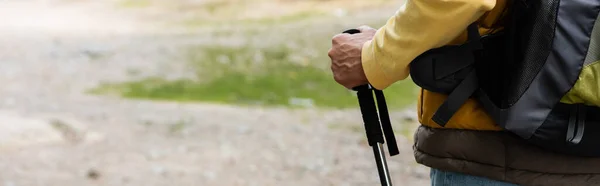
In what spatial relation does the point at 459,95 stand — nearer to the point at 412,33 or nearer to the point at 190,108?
the point at 412,33

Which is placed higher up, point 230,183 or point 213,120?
point 230,183

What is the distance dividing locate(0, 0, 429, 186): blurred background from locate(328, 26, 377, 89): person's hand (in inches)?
145

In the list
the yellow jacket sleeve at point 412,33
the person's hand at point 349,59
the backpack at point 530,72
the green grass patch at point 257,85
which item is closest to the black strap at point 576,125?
the backpack at point 530,72

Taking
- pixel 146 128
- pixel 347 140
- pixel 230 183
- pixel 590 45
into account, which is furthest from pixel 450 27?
pixel 146 128

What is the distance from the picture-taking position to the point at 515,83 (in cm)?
147

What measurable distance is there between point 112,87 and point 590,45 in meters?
8.82

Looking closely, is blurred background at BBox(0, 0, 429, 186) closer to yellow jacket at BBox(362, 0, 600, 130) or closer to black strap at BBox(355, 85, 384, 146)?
black strap at BBox(355, 85, 384, 146)

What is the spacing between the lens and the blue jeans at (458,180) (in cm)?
158

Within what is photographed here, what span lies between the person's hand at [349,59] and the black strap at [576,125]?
1.30 ft

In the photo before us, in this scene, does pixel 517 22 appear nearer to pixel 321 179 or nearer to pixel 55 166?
pixel 321 179

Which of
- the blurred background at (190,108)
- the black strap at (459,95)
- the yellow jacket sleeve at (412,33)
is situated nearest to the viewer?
the yellow jacket sleeve at (412,33)

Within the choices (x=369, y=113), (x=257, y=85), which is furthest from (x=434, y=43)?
(x=257, y=85)

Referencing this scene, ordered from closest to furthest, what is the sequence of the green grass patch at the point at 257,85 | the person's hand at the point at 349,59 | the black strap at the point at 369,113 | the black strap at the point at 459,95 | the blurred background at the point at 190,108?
the black strap at the point at 459,95 < the person's hand at the point at 349,59 < the black strap at the point at 369,113 < the blurred background at the point at 190,108 < the green grass patch at the point at 257,85

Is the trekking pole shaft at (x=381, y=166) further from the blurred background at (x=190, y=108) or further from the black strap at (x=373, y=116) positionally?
the blurred background at (x=190, y=108)
